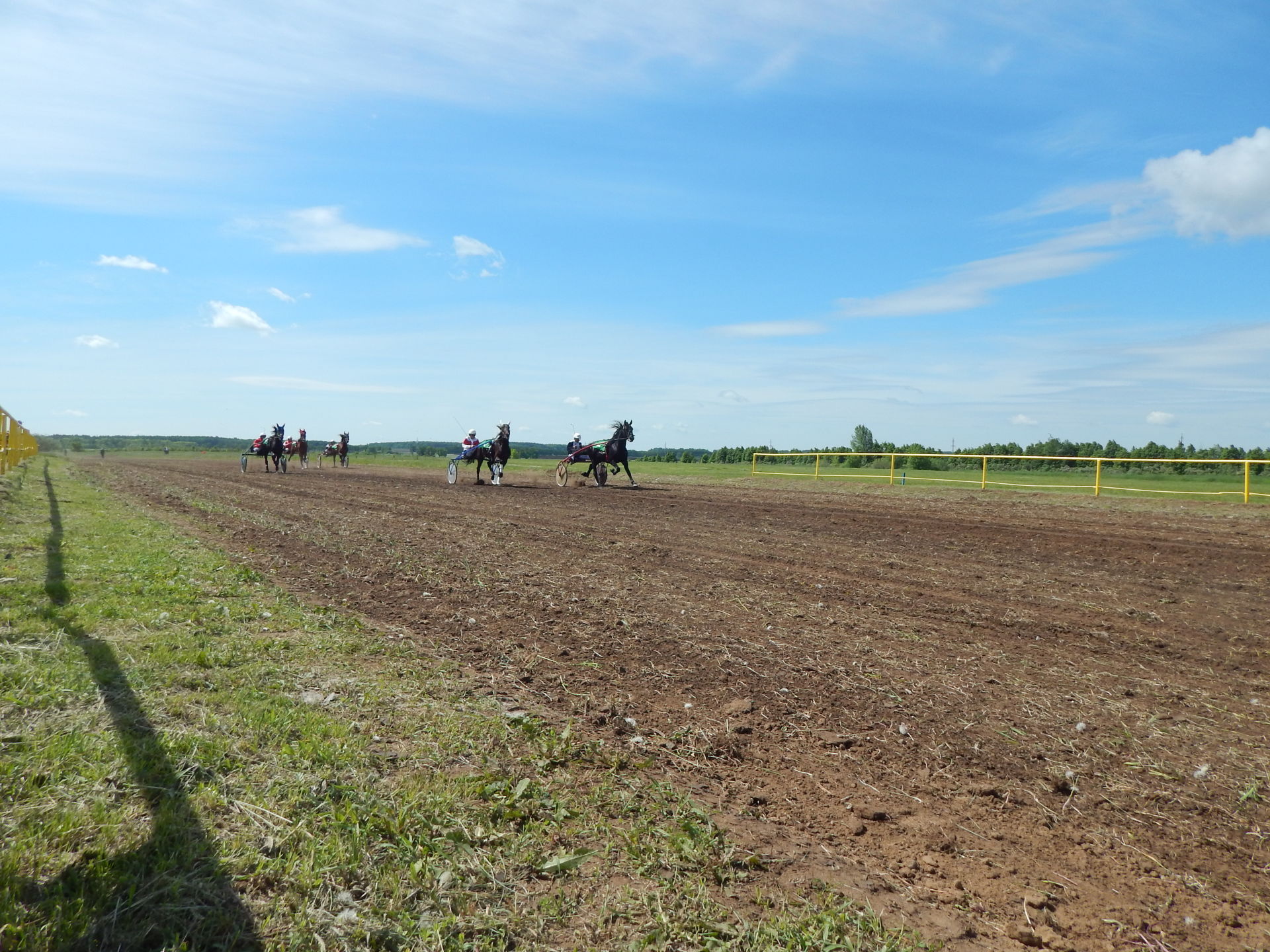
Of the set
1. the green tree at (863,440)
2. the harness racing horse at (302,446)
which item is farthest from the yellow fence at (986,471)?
the harness racing horse at (302,446)

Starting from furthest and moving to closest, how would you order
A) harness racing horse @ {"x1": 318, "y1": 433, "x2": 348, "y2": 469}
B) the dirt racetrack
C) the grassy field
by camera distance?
harness racing horse @ {"x1": 318, "y1": 433, "x2": 348, "y2": 469} → the dirt racetrack → the grassy field

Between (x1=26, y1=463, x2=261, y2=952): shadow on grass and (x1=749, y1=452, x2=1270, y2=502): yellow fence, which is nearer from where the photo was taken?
(x1=26, y1=463, x2=261, y2=952): shadow on grass

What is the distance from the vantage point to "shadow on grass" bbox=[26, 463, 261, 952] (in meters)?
2.64

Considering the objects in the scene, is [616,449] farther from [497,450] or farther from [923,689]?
[923,689]

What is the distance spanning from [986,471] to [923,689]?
86.1ft

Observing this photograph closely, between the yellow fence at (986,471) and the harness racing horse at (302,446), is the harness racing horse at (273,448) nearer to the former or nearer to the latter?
the harness racing horse at (302,446)

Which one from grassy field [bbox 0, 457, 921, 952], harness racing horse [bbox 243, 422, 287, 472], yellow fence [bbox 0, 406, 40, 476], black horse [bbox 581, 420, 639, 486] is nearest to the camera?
grassy field [bbox 0, 457, 921, 952]

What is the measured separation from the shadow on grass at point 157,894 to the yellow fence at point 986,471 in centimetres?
2359

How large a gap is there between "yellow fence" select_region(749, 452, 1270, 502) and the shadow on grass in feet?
77.4

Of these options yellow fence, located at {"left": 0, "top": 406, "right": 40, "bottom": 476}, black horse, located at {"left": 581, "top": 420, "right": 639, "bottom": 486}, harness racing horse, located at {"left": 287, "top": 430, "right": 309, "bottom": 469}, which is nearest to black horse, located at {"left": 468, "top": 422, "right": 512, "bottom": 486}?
black horse, located at {"left": 581, "top": 420, "right": 639, "bottom": 486}

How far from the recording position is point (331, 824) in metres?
3.32

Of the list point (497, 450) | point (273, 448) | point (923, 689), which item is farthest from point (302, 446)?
point (923, 689)

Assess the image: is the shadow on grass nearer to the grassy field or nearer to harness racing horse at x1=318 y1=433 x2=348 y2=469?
the grassy field

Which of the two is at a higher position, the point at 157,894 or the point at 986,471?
the point at 986,471
